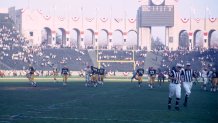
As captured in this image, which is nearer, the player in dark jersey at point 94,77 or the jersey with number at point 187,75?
the jersey with number at point 187,75

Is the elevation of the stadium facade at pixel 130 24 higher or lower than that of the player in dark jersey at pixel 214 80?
higher

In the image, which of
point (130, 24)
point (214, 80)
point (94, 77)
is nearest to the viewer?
point (214, 80)

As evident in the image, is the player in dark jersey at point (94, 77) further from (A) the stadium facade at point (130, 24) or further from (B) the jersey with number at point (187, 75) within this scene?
(A) the stadium facade at point (130, 24)

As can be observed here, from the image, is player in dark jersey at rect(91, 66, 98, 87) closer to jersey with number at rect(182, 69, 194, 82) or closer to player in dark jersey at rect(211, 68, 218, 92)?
player in dark jersey at rect(211, 68, 218, 92)

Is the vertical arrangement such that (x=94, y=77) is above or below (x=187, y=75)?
below

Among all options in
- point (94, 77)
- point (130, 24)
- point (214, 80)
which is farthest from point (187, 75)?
point (130, 24)

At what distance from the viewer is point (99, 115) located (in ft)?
50.6

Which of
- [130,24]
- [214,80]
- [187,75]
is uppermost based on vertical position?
[130,24]

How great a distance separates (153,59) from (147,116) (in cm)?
6163

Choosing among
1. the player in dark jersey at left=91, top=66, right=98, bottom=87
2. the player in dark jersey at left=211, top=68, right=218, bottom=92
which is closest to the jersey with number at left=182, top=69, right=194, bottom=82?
the player in dark jersey at left=211, top=68, right=218, bottom=92

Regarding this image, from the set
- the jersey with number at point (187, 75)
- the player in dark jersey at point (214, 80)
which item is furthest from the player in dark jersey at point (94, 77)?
the jersey with number at point (187, 75)

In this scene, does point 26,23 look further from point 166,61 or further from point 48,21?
point 166,61

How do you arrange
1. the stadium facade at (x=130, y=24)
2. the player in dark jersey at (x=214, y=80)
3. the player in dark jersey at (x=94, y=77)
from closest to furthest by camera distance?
the player in dark jersey at (x=214, y=80) < the player in dark jersey at (x=94, y=77) < the stadium facade at (x=130, y=24)

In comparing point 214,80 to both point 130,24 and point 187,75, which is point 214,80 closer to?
point 187,75
